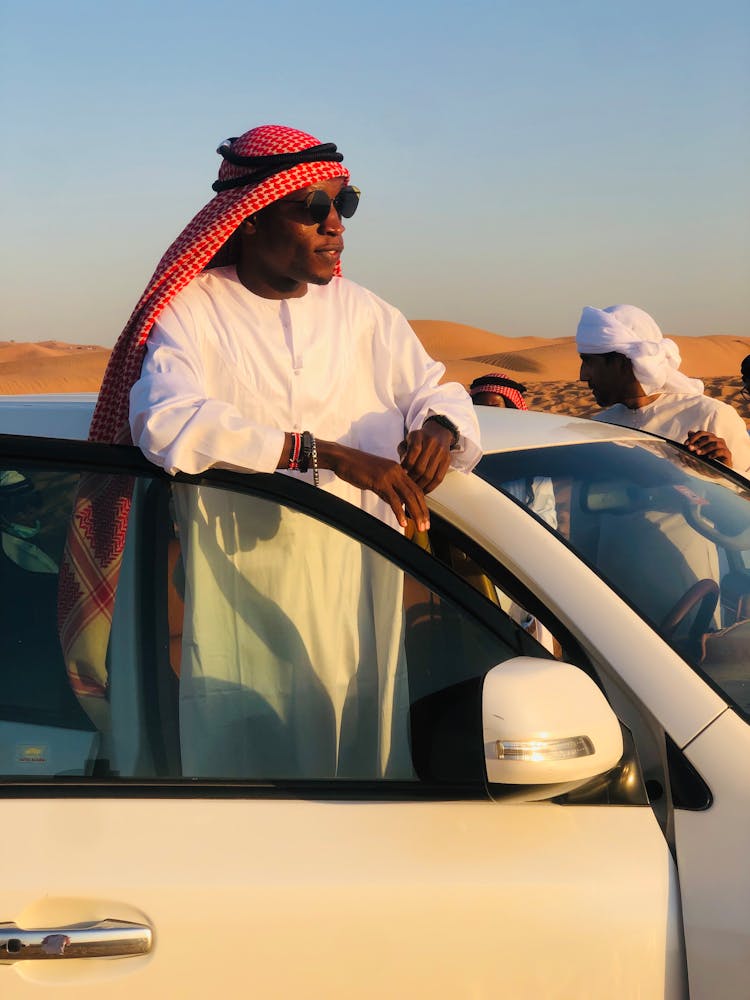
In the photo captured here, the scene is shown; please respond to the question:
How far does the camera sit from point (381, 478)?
2.31 meters

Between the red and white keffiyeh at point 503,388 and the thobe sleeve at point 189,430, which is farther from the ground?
the thobe sleeve at point 189,430

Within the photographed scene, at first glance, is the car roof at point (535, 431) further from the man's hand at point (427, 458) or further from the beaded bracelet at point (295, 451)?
the beaded bracelet at point (295, 451)

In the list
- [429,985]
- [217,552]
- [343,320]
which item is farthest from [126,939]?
[343,320]

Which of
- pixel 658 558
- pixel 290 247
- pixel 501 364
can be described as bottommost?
pixel 501 364

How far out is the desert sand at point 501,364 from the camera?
31750 millimetres

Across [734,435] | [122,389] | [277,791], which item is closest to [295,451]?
[122,389]

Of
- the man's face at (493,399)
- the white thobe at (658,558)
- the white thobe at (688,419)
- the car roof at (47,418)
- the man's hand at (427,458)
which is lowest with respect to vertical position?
the man's face at (493,399)

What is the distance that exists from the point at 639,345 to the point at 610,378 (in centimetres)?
18

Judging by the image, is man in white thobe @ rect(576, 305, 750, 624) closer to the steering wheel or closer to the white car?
the steering wheel

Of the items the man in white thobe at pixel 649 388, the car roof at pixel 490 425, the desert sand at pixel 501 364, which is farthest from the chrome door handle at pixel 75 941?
the desert sand at pixel 501 364

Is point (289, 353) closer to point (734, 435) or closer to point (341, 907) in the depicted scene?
point (341, 907)

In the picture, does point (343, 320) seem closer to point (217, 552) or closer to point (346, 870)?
point (217, 552)

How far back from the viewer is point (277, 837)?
1.85m

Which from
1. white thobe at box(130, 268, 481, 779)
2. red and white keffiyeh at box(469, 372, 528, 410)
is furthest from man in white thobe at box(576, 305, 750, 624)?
white thobe at box(130, 268, 481, 779)
